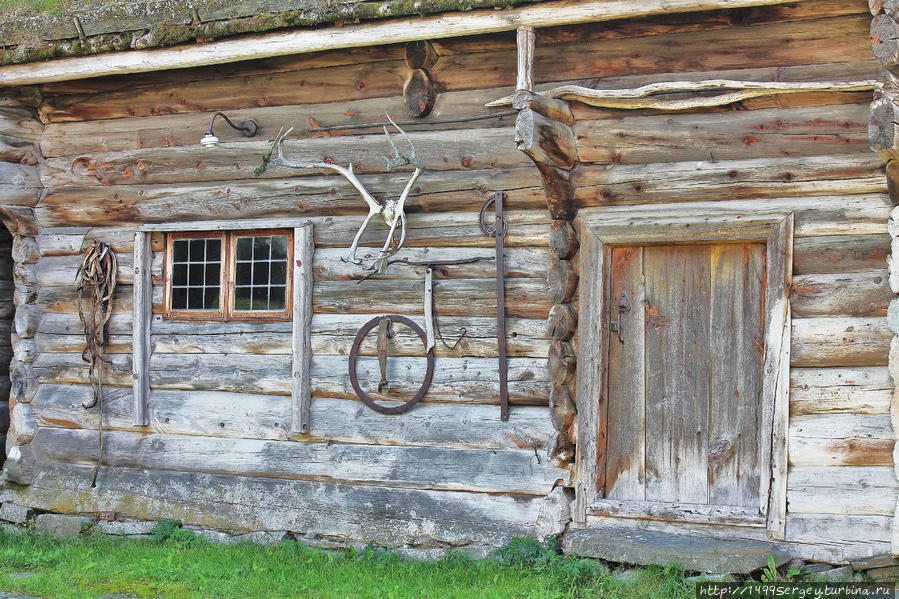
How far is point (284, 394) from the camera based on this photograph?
738 cm

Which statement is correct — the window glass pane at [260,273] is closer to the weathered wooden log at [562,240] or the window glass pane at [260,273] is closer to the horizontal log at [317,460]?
the horizontal log at [317,460]

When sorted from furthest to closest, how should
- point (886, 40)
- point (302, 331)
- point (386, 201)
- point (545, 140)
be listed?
point (302, 331) < point (386, 201) < point (545, 140) < point (886, 40)

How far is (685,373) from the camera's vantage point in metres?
6.45

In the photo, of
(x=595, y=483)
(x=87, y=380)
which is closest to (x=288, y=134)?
(x=87, y=380)

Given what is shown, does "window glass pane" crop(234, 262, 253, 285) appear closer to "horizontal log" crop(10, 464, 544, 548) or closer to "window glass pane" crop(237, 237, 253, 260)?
"window glass pane" crop(237, 237, 253, 260)

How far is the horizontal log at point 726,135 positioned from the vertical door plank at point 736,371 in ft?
2.11

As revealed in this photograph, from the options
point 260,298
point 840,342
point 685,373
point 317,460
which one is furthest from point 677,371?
point 260,298

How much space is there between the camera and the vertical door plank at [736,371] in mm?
6246

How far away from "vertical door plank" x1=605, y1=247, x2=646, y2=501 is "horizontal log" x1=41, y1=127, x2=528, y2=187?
1031 mm

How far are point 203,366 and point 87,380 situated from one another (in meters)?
1.17

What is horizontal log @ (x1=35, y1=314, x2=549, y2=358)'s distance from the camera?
6734 mm

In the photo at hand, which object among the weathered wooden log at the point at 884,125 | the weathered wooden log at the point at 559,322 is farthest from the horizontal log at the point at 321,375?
the weathered wooden log at the point at 884,125

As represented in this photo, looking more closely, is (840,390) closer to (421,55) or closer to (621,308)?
(621,308)

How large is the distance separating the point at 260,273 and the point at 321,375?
37.7 inches
